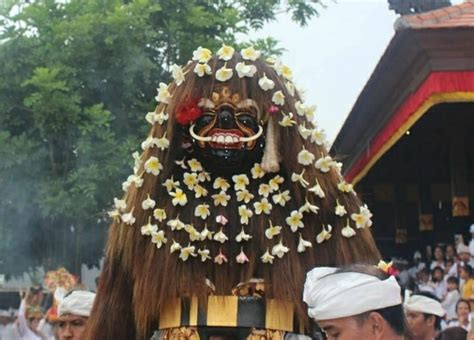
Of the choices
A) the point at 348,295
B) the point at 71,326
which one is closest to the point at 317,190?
the point at 348,295

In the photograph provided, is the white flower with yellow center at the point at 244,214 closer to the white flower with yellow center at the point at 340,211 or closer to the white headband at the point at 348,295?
the white flower with yellow center at the point at 340,211

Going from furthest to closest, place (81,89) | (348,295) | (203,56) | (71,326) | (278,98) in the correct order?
1. (81,89)
2. (71,326)
3. (203,56)
4. (278,98)
5. (348,295)

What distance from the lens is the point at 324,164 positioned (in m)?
5.04

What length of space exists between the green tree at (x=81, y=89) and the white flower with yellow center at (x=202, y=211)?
23.6ft

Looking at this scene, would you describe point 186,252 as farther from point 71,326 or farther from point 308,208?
point 71,326

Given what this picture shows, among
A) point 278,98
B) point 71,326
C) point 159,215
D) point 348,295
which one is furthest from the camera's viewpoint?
point 71,326

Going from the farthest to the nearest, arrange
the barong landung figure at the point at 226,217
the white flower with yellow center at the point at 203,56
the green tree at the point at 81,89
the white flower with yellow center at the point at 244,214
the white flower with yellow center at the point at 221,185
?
the green tree at the point at 81,89
the white flower with yellow center at the point at 203,56
the white flower with yellow center at the point at 221,185
the white flower with yellow center at the point at 244,214
the barong landung figure at the point at 226,217

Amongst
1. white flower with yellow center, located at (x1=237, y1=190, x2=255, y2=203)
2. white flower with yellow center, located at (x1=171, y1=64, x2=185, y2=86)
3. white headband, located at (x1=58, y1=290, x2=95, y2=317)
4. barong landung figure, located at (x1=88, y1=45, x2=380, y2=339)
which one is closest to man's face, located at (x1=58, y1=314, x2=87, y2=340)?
white headband, located at (x1=58, y1=290, x2=95, y2=317)

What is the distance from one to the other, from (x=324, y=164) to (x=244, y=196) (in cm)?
42

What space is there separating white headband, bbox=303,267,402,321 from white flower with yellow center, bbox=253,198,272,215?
64.8 inches

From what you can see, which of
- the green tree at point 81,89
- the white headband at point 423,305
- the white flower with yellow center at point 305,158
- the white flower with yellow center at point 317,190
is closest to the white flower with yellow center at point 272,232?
the white flower with yellow center at point 317,190

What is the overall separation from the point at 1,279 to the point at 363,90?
265 inches

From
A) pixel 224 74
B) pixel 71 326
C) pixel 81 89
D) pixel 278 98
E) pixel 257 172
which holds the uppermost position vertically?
pixel 81 89

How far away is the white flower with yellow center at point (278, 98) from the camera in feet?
16.6
